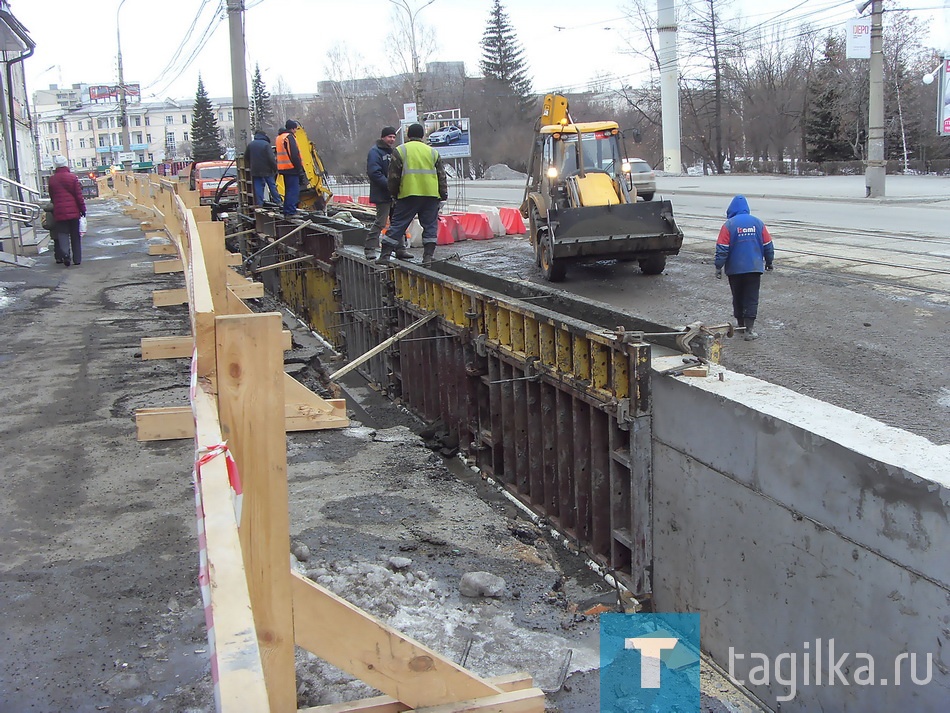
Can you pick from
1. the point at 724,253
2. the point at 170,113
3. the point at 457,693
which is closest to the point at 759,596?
the point at 457,693

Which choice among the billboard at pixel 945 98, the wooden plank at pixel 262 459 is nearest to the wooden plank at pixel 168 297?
the wooden plank at pixel 262 459

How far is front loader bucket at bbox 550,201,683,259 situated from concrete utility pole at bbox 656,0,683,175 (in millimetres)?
37746

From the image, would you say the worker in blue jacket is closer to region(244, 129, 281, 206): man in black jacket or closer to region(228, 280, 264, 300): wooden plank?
region(228, 280, 264, 300): wooden plank

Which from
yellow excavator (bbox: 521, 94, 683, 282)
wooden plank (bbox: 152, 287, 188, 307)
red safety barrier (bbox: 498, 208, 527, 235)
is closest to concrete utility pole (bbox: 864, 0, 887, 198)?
red safety barrier (bbox: 498, 208, 527, 235)

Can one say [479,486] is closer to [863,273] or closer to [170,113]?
[863,273]

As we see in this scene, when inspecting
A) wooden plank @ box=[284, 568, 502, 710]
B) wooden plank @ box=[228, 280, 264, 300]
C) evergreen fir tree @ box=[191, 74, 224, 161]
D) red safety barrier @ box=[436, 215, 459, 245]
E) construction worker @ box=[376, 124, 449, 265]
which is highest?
evergreen fir tree @ box=[191, 74, 224, 161]

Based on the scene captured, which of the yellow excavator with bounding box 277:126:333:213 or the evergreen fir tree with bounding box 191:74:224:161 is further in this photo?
the evergreen fir tree with bounding box 191:74:224:161

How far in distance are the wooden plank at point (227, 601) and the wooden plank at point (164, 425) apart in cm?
337

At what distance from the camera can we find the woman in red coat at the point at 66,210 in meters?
16.5

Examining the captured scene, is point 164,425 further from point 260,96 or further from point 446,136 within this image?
point 260,96

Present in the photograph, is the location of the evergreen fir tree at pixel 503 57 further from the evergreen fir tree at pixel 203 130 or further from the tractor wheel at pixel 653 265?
the tractor wheel at pixel 653 265

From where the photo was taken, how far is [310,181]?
17594 mm

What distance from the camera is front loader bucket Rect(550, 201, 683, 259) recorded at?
497 inches

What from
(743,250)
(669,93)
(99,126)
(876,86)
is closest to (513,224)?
(876,86)
